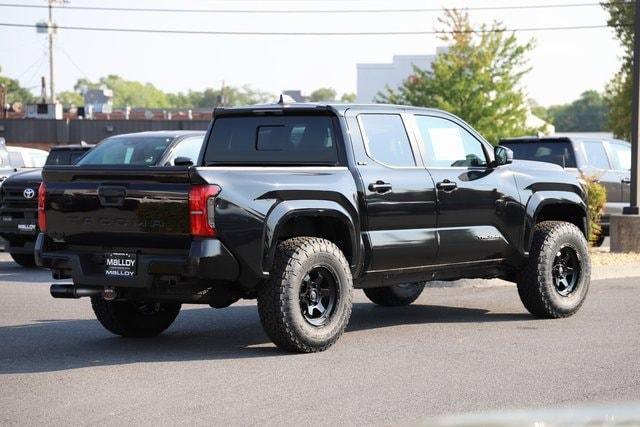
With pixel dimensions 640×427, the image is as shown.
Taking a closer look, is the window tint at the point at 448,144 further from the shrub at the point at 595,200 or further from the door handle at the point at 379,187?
the shrub at the point at 595,200

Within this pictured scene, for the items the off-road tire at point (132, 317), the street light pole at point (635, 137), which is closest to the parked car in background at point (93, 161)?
the off-road tire at point (132, 317)

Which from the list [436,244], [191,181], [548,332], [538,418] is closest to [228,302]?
[191,181]

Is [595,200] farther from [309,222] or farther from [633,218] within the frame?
[309,222]

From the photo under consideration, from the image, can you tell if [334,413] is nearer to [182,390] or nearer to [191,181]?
[182,390]

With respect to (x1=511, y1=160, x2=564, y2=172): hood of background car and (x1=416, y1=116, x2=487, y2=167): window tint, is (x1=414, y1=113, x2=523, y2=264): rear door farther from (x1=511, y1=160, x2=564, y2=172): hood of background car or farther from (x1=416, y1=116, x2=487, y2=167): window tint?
(x1=511, y1=160, x2=564, y2=172): hood of background car

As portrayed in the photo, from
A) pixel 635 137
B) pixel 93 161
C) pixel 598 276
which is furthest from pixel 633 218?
pixel 93 161

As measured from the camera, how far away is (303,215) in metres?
8.67

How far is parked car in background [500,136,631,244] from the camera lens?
18.8 m

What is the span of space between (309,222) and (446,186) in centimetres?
145

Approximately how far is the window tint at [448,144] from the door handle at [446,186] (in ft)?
0.67

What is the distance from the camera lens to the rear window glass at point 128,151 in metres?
14.9

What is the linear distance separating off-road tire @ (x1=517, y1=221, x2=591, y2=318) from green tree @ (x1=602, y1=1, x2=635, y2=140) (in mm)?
37466

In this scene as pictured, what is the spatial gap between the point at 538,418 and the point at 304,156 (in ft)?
24.3

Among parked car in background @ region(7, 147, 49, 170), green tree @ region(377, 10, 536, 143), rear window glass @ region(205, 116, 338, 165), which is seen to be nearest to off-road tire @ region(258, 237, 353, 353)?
rear window glass @ region(205, 116, 338, 165)
